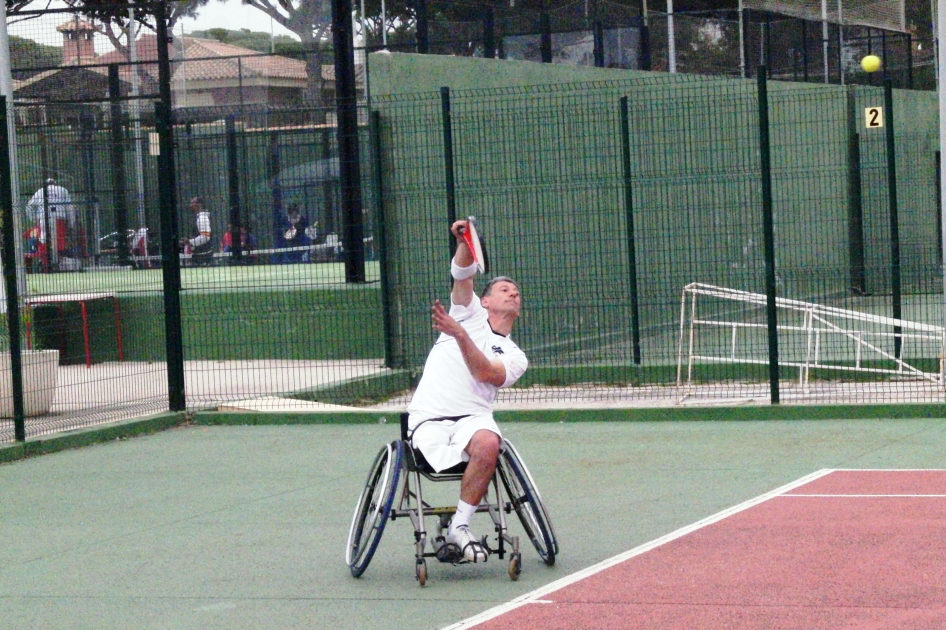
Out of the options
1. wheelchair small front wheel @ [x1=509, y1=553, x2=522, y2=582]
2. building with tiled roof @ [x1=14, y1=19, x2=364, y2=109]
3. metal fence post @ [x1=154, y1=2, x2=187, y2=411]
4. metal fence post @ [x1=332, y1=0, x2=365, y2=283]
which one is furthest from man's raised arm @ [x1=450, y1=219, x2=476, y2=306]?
building with tiled roof @ [x1=14, y1=19, x2=364, y2=109]

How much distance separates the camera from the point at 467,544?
639 centimetres

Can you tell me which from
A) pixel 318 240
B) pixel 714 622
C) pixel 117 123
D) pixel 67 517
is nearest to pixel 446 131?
pixel 318 240

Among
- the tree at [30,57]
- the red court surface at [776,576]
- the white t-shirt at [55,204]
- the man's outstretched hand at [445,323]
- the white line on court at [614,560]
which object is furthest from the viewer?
the tree at [30,57]

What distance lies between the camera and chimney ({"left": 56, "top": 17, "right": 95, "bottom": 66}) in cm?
1719

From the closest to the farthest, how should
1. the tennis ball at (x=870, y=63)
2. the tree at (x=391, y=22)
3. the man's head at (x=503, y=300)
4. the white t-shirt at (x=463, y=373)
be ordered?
the white t-shirt at (x=463, y=373) → the man's head at (x=503, y=300) → the tree at (x=391, y=22) → the tennis ball at (x=870, y=63)

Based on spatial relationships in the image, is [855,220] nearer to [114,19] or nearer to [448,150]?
[448,150]

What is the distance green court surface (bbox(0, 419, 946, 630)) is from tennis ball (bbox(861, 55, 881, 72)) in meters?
14.6

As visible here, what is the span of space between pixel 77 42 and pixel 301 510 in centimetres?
1076

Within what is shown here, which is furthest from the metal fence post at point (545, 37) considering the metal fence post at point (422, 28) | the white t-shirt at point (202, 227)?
the white t-shirt at point (202, 227)

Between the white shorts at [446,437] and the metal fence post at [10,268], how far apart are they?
5257 millimetres

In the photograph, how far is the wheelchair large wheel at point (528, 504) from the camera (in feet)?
21.5

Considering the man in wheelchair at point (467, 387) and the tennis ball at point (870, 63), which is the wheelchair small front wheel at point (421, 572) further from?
the tennis ball at point (870, 63)

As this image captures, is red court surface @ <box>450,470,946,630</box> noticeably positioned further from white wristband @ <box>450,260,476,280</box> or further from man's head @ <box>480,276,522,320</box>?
white wristband @ <box>450,260,476,280</box>

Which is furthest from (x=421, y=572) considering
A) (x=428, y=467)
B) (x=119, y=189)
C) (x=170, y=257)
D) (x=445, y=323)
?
(x=119, y=189)
